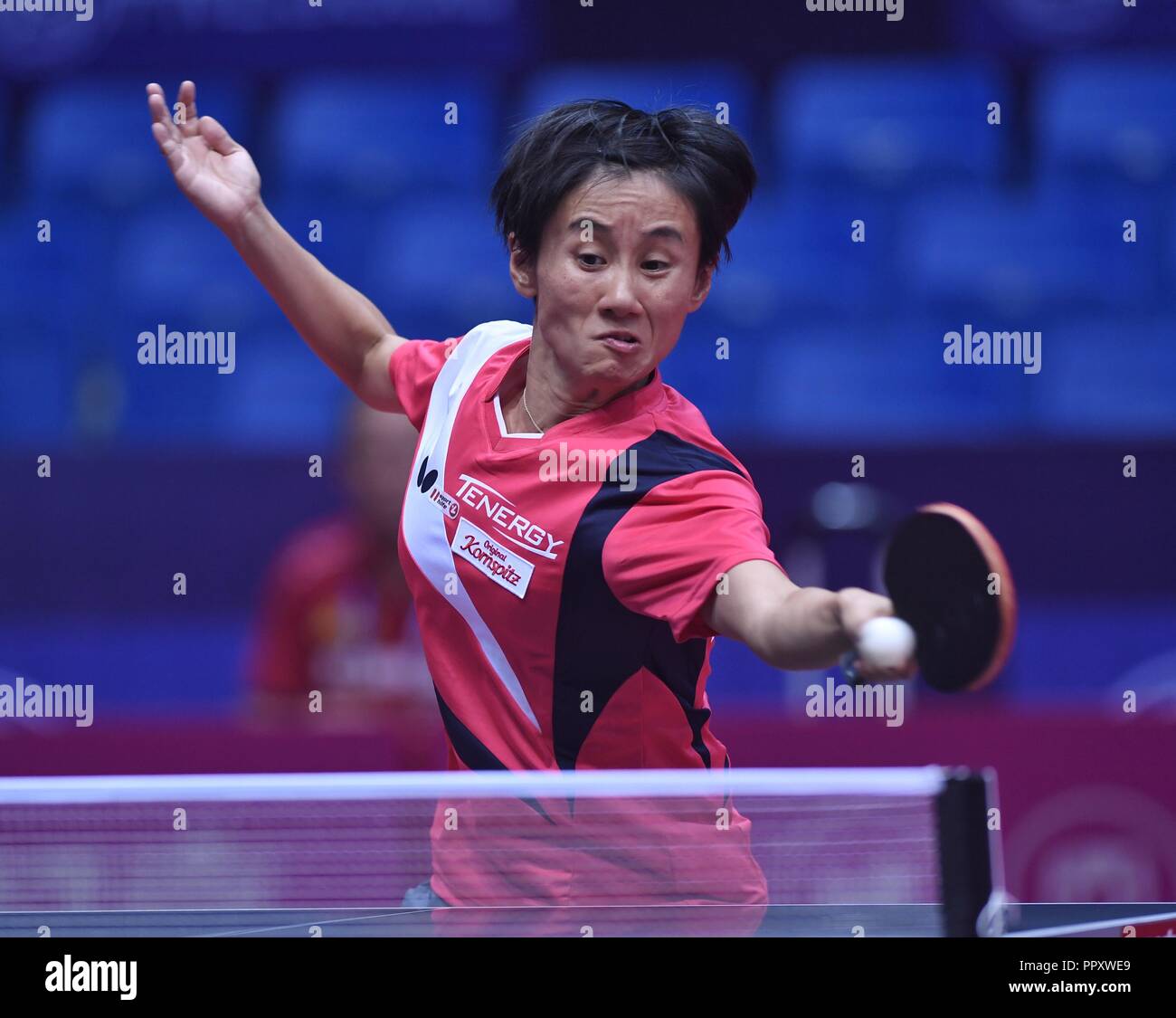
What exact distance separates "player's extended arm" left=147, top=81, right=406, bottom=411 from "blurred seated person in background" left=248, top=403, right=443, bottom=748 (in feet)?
6.26

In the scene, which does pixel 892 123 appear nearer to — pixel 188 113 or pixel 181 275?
pixel 181 275

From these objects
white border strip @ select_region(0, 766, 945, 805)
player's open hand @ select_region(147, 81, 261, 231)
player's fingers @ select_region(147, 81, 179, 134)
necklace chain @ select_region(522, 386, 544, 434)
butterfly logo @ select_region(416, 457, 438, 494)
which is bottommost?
white border strip @ select_region(0, 766, 945, 805)

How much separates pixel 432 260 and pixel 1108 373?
10.6 ft

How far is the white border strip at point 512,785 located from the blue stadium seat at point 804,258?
5472 millimetres

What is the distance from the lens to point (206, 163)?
3160mm

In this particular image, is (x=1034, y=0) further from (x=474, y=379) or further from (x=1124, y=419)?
(x=474, y=379)

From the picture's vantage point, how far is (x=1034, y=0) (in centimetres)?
790

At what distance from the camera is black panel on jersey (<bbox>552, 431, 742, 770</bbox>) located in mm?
2447

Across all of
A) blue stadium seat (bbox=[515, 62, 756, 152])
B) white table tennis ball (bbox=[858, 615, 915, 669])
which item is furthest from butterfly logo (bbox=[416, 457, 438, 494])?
blue stadium seat (bbox=[515, 62, 756, 152])

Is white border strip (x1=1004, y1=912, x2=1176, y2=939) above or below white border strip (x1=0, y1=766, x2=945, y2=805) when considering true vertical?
below

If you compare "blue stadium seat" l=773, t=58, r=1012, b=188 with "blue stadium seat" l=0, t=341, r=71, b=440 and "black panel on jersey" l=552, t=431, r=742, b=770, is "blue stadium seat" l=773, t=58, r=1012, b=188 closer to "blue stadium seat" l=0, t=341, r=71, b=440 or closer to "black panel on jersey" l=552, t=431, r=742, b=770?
"blue stadium seat" l=0, t=341, r=71, b=440

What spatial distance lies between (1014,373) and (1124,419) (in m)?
0.53

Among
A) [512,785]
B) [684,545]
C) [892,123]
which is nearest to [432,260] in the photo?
[892,123]

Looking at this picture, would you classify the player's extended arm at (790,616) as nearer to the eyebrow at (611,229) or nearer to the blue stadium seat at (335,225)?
the eyebrow at (611,229)
